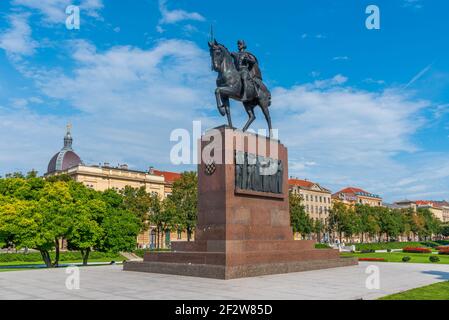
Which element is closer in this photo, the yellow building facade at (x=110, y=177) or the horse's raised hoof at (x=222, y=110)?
the horse's raised hoof at (x=222, y=110)

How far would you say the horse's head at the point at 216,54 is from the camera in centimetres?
1969

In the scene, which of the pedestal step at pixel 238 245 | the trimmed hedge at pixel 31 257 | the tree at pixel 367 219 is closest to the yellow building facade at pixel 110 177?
the trimmed hedge at pixel 31 257

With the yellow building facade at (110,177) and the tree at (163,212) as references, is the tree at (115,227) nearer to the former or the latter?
the tree at (163,212)

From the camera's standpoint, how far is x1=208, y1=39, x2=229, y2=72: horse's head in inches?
775

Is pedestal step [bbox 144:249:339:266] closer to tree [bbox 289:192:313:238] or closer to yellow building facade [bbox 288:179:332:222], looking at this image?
tree [bbox 289:192:313:238]

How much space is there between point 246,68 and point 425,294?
13.6 metres

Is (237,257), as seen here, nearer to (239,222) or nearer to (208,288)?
(239,222)

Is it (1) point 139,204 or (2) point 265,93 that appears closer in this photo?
(2) point 265,93

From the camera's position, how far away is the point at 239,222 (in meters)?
→ 18.6

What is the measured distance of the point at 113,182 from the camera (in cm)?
7806

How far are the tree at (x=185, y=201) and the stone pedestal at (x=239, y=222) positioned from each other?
40.7m

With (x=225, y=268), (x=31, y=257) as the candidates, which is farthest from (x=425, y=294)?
(x=31, y=257)

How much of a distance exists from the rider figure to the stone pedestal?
8.46 ft
